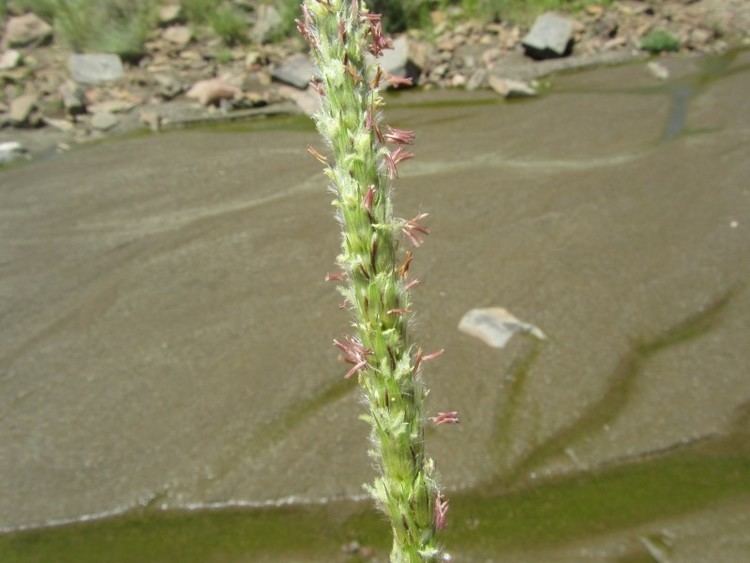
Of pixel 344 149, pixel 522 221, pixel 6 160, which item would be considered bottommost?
pixel 6 160

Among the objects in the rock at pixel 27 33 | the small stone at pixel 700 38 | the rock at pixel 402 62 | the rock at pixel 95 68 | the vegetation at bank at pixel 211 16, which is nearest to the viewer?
the rock at pixel 402 62

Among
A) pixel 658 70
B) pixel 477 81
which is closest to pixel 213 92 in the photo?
pixel 477 81

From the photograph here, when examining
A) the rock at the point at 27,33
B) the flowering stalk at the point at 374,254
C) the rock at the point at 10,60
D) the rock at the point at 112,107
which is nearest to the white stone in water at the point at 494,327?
the flowering stalk at the point at 374,254

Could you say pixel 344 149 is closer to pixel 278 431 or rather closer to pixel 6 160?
pixel 278 431

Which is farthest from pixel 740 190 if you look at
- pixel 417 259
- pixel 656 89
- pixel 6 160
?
pixel 6 160

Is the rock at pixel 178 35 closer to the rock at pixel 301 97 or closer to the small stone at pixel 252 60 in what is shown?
the small stone at pixel 252 60

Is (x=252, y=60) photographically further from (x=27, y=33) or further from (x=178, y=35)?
(x=27, y=33)
